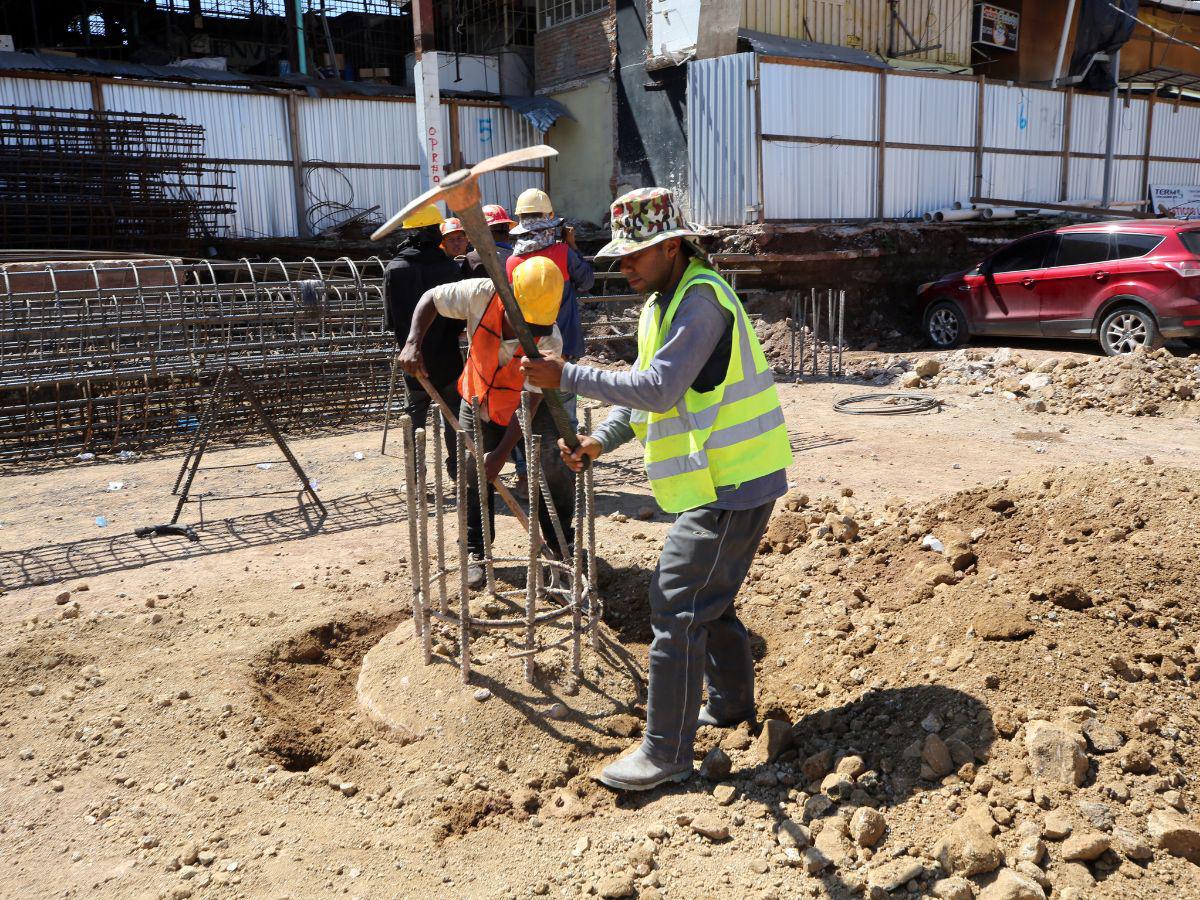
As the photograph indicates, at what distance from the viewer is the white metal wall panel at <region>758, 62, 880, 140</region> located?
1453 centimetres

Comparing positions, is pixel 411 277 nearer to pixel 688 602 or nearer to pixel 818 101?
pixel 688 602

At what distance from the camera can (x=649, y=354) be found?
3135 millimetres

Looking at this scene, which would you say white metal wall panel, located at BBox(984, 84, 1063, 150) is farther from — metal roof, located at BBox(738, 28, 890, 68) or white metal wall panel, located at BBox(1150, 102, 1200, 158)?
white metal wall panel, located at BBox(1150, 102, 1200, 158)

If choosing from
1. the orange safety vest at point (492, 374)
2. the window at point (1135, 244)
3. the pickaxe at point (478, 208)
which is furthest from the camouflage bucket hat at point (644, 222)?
the window at point (1135, 244)

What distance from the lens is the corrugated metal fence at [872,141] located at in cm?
1466

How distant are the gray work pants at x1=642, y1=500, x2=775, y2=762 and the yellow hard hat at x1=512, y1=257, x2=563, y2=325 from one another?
126 centimetres

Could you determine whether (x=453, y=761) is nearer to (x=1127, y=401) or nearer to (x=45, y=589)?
(x=45, y=589)

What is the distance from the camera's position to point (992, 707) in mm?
3176

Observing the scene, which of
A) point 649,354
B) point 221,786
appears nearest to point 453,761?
point 221,786

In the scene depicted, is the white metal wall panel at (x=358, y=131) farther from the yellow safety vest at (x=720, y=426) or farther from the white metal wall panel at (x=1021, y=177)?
the yellow safety vest at (x=720, y=426)

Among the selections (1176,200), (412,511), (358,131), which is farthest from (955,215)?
(412,511)

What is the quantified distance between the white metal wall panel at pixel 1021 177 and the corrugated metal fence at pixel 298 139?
29.9ft

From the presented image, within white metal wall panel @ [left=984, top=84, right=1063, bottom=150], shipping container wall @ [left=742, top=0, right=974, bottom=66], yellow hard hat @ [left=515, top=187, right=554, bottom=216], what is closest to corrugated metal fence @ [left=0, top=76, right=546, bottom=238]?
shipping container wall @ [left=742, top=0, right=974, bottom=66]

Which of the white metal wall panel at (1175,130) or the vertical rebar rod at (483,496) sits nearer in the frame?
the vertical rebar rod at (483,496)
